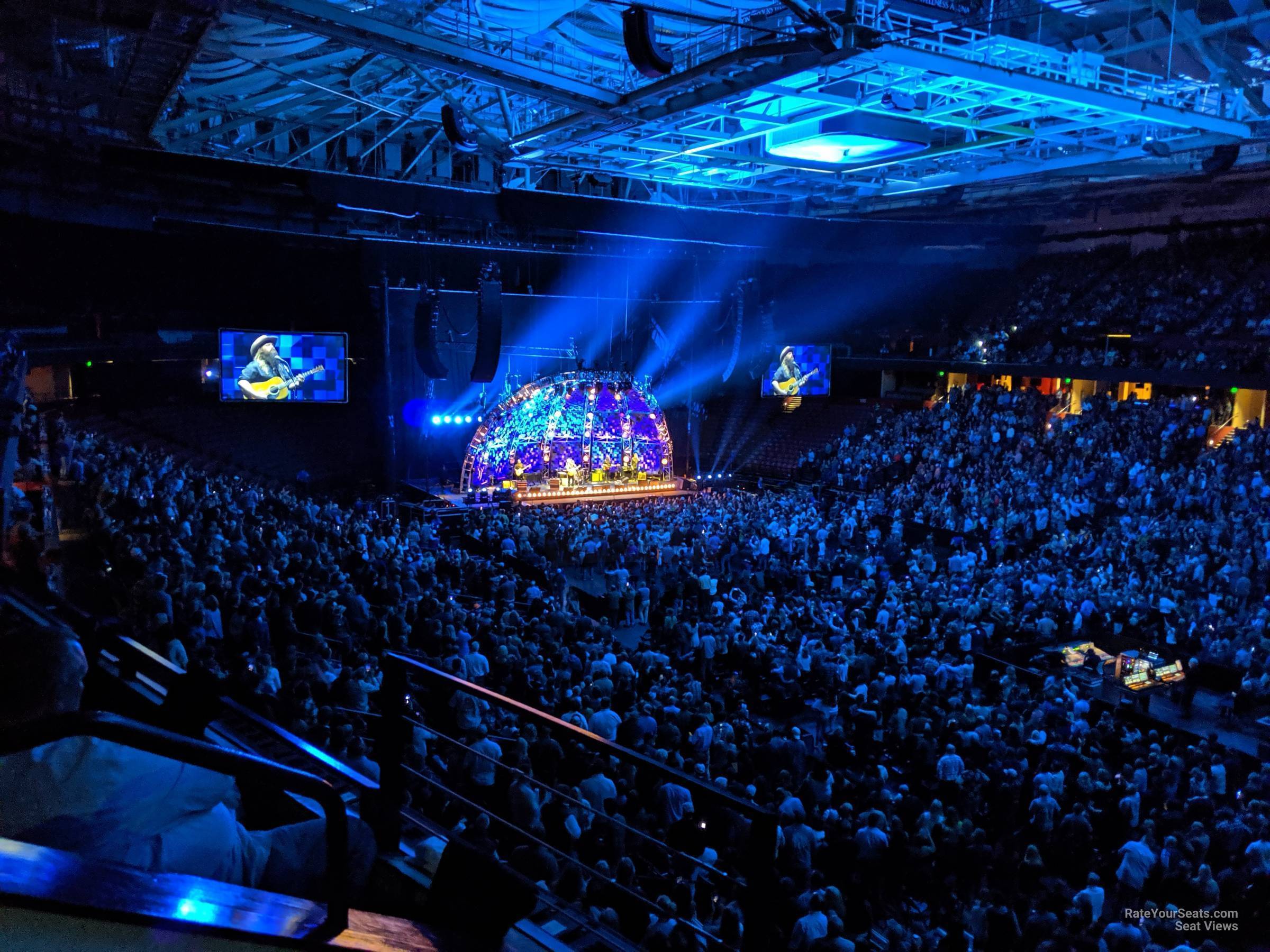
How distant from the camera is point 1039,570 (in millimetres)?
13711

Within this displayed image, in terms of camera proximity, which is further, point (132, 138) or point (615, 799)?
point (132, 138)

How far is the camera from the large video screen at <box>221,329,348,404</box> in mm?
17672

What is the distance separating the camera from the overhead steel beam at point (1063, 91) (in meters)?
9.42

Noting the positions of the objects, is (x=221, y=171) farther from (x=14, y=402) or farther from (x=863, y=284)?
(x=863, y=284)

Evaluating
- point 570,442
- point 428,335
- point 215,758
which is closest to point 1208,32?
point 215,758

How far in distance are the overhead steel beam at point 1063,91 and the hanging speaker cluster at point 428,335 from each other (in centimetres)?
1146

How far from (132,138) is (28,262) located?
→ 537 cm

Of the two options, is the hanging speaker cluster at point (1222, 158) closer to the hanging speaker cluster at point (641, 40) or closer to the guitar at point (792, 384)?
the hanging speaker cluster at point (641, 40)

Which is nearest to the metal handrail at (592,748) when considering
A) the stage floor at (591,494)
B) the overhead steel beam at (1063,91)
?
the overhead steel beam at (1063,91)

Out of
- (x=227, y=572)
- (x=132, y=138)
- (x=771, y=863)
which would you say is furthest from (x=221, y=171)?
(x=771, y=863)

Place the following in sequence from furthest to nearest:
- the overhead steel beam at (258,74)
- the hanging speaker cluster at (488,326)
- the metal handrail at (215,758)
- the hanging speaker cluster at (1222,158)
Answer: the hanging speaker cluster at (488,326)
the hanging speaker cluster at (1222,158)
the overhead steel beam at (258,74)
the metal handrail at (215,758)

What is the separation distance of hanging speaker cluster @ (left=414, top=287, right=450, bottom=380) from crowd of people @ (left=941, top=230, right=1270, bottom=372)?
1285 centimetres

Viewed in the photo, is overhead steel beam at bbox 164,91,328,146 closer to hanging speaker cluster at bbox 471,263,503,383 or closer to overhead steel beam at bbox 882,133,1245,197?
hanging speaker cluster at bbox 471,263,503,383

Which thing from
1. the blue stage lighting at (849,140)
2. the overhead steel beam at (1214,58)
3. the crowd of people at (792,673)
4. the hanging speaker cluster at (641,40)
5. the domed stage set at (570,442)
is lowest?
the crowd of people at (792,673)
